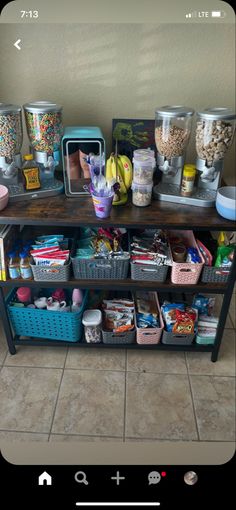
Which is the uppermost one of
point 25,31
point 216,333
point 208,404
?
point 25,31

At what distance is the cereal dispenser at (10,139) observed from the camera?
1.16 metres

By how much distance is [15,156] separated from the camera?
1234mm

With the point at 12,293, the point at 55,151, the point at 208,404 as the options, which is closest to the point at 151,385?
the point at 208,404

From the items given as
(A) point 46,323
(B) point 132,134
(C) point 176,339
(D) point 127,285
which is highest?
(B) point 132,134

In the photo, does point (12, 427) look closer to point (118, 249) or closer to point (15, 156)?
point (118, 249)

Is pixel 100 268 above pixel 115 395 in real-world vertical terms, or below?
above

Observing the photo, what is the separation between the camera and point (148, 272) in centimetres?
129

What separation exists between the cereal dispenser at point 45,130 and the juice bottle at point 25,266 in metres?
0.34

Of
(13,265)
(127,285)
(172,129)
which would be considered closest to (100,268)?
(127,285)

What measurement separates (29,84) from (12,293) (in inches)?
32.9

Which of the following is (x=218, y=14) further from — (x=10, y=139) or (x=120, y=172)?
(x=10, y=139)
